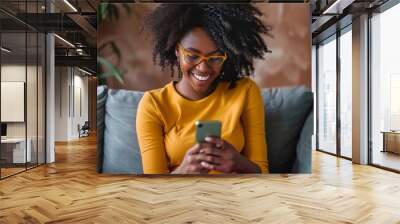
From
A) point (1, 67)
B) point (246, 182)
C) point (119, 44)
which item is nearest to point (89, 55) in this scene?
point (1, 67)

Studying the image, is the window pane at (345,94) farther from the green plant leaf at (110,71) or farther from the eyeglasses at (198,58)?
the green plant leaf at (110,71)

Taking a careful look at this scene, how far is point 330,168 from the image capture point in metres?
7.84

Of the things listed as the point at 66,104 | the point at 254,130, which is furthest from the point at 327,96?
the point at 66,104

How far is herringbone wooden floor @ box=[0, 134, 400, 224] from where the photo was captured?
13.6ft

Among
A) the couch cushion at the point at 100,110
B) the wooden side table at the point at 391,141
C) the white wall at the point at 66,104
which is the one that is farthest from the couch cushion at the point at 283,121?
the white wall at the point at 66,104

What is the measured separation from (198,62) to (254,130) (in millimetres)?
1255

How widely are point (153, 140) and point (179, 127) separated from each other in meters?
0.42

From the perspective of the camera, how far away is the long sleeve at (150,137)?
224 inches

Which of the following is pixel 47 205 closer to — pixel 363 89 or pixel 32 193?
pixel 32 193

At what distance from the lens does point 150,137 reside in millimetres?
5715

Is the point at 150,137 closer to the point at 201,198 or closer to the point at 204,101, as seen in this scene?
the point at 204,101

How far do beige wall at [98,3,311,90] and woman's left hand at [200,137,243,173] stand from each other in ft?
3.72

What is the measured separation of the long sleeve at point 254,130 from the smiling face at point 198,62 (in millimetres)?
627

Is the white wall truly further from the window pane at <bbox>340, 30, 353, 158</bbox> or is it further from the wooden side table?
the wooden side table
